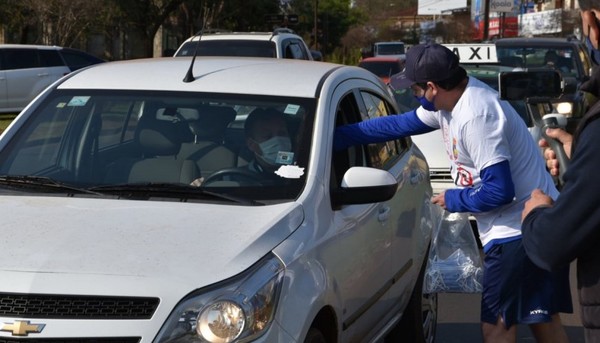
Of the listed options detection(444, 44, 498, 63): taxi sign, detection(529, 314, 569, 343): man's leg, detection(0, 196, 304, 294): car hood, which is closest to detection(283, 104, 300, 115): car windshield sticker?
detection(0, 196, 304, 294): car hood

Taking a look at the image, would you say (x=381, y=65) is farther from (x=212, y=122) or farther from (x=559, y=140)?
(x=559, y=140)

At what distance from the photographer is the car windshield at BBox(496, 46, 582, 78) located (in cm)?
1507

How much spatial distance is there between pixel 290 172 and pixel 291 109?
0.47m

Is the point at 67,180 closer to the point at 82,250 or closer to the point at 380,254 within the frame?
the point at 82,250

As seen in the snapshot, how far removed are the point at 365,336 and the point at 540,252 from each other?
2221mm

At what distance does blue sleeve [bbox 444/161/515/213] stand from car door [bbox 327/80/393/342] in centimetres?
53

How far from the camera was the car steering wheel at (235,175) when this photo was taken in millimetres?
4930

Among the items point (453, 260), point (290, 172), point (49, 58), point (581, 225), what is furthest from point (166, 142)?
point (49, 58)

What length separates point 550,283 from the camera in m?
4.84

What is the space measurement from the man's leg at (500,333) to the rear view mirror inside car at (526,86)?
101 centimetres

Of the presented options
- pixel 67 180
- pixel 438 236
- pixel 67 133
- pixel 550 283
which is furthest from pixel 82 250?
pixel 438 236

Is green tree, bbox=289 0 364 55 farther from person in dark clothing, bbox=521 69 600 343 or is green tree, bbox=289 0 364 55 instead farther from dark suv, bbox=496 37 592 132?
person in dark clothing, bbox=521 69 600 343

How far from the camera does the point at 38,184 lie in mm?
4898

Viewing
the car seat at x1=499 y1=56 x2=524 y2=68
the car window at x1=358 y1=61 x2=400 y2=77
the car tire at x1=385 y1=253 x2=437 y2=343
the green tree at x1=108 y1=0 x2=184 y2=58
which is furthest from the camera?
the green tree at x1=108 y1=0 x2=184 y2=58
